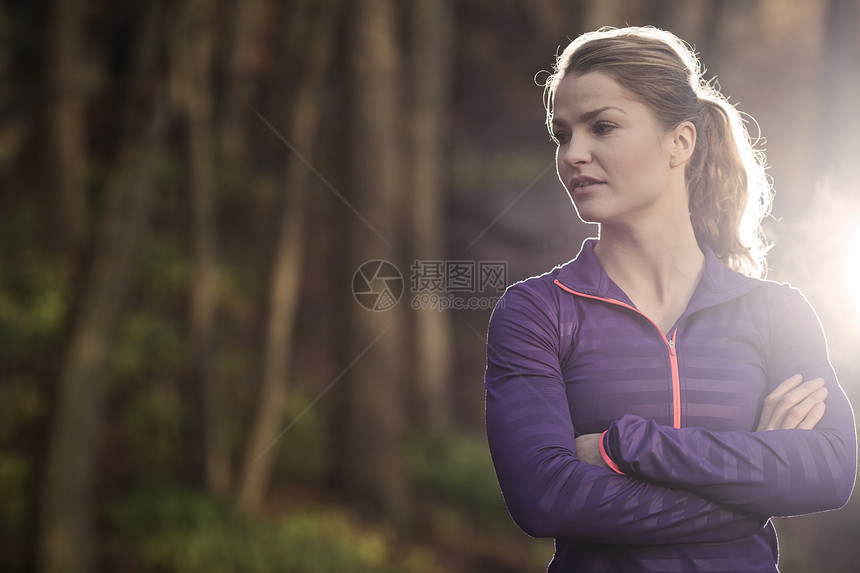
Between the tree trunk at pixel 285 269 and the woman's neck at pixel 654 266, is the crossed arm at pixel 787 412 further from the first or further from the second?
the tree trunk at pixel 285 269

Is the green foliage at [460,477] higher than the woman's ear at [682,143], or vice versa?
the woman's ear at [682,143]

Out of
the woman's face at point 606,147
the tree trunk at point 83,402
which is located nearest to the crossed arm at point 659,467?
the woman's face at point 606,147

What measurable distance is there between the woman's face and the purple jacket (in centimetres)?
20

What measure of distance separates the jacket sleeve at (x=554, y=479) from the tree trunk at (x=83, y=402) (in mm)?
4564

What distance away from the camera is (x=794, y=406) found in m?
1.78

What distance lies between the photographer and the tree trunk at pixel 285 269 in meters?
8.68

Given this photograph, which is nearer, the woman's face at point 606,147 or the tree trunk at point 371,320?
the woman's face at point 606,147

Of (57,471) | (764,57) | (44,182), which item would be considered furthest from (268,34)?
(57,471)

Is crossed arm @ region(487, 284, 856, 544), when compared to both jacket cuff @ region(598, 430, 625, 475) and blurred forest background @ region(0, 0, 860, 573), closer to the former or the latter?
jacket cuff @ region(598, 430, 625, 475)

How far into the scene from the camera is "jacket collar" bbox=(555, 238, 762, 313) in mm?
1831

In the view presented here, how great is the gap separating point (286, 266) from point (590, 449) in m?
7.68

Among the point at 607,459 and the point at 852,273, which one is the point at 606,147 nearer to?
the point at 607,459

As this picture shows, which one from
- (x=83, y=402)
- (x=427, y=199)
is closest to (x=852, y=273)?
(x=83, y=402)

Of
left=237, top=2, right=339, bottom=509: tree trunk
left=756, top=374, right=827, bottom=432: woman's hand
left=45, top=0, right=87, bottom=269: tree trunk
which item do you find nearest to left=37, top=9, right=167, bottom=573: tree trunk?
left=237, top=2, right=339, bottom=509: tree trunk
